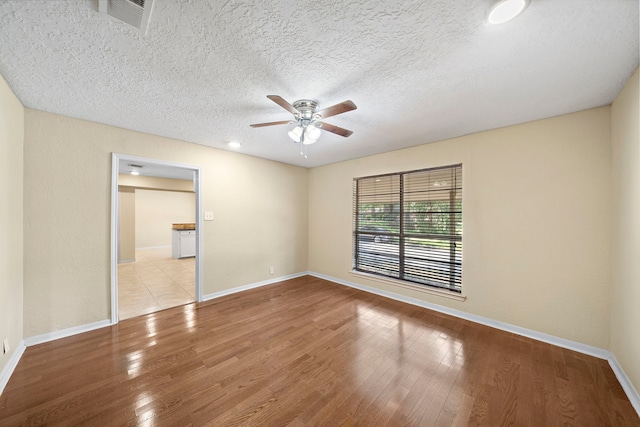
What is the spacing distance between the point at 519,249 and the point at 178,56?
366cm

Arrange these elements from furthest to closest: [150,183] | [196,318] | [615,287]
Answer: [150,183] → [196,318] → [615,287]

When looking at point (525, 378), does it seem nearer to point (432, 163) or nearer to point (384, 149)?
point (432, 163)

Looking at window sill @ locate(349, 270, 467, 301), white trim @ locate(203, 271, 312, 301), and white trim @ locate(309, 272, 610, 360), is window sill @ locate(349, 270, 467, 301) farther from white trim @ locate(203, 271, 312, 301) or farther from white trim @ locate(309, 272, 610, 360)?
white trim @ locate(203, 271, 312, 301)

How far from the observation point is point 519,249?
8.32 ft

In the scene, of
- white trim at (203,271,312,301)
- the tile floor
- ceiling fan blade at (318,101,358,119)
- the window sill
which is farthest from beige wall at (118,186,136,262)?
ceiling fan blade at (318,101,358,119)

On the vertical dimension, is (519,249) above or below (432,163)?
below

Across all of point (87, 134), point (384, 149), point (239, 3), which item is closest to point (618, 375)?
point (384, 149)

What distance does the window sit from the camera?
3107mm

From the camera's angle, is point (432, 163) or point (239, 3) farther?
point (432, 163)

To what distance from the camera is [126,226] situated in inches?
250

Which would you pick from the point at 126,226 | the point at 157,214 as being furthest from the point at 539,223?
the point at 157,214

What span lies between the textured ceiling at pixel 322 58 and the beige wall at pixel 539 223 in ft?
1.02

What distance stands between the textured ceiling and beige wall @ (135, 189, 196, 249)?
725 centimetres

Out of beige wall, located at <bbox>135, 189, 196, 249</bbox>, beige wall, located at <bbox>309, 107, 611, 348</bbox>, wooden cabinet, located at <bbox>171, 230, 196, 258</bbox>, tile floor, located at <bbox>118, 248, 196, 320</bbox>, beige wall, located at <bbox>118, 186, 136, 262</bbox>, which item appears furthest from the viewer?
beige wall, located at <bbox>135, 189, 196, 249</bbox>
